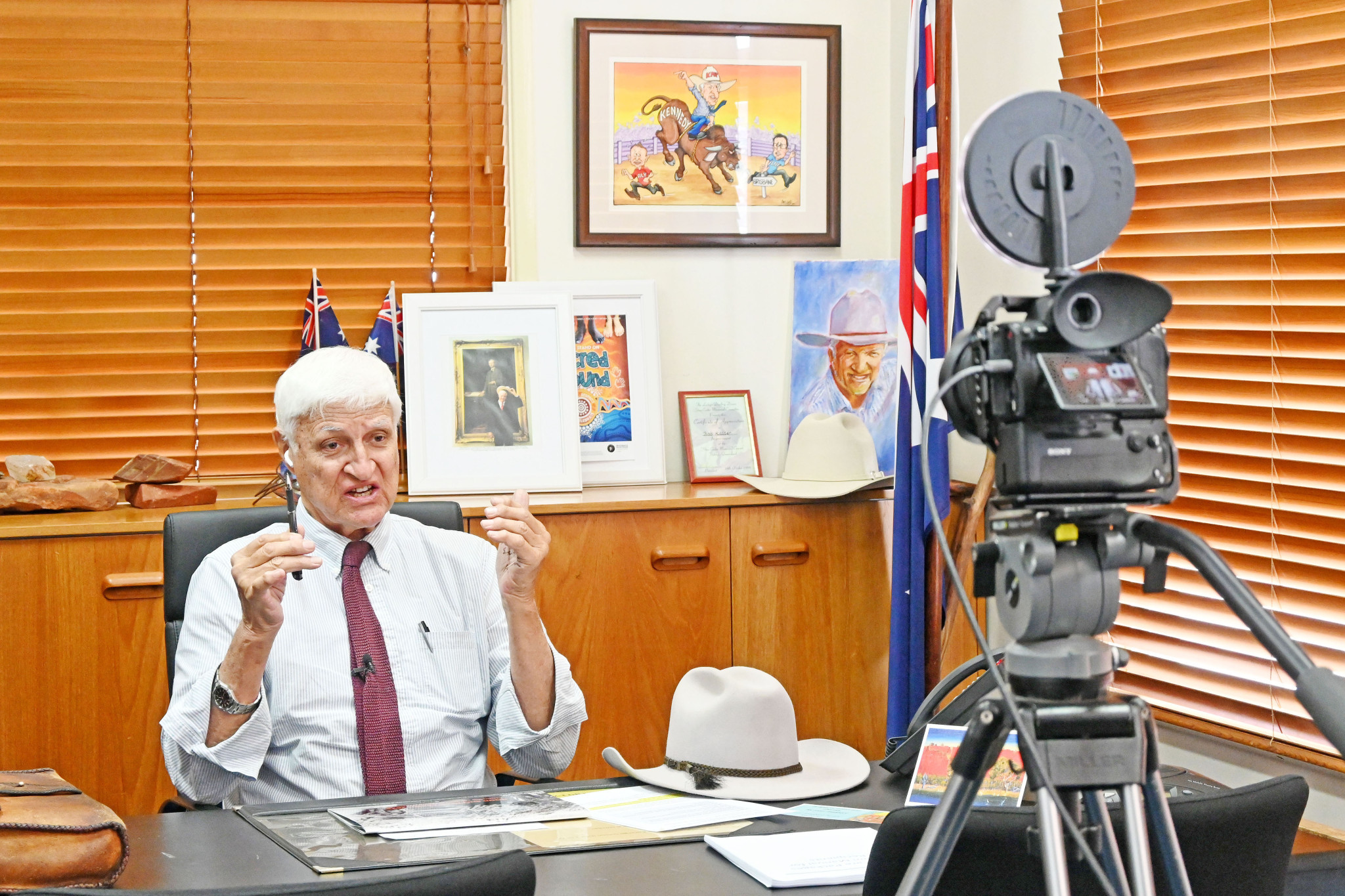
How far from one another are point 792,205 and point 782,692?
7.10 feet

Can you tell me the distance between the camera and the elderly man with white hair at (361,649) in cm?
196

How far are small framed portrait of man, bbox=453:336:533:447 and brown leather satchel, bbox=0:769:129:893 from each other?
6.23 ft

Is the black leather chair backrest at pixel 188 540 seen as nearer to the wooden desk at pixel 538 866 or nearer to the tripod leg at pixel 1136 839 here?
the wooden desk at pixel 538 866

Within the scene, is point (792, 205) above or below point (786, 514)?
above

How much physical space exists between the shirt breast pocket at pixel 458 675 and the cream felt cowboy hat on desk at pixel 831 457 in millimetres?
1241

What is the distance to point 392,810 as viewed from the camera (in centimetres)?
172

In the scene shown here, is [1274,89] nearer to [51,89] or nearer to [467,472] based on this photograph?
[467,472]

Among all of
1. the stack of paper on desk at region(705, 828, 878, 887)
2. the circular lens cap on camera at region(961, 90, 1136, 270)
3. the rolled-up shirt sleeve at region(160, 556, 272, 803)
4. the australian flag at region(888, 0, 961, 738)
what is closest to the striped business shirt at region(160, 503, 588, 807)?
the rolled-up shirt sleeve at region(160, 556, 272, 803)

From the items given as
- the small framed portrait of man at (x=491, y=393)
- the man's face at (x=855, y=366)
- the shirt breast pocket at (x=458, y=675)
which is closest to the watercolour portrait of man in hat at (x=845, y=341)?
the man's face at (x=855, y=366)

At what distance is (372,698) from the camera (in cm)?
207

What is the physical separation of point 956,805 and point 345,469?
57.6 inches

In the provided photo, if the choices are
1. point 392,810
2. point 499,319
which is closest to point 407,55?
point 499,319

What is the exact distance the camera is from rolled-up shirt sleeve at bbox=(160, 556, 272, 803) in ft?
6.33

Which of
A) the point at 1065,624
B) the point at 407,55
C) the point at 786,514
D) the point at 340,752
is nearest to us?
the point at 1065,624
